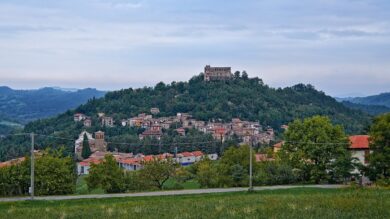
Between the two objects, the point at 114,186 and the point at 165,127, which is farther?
the point at 165,127

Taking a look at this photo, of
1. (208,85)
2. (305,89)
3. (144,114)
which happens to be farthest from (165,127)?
(305,89)

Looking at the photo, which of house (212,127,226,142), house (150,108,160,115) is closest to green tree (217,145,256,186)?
house (212,127,226,142)

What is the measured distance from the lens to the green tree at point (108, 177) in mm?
34500

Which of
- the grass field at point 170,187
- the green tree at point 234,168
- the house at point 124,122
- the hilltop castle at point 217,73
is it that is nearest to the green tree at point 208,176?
the green tree at point 234,168

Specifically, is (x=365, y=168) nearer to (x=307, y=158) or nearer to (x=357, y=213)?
(x=307, y=158)

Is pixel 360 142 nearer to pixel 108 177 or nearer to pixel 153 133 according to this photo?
pixel 108 177

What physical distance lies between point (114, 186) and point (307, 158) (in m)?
13.2

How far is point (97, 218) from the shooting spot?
12.7 m

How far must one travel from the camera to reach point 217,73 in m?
176

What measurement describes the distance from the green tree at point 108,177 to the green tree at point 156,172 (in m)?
2.78

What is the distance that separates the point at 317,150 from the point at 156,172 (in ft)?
36.9

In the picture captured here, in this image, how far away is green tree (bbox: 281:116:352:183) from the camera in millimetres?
36312

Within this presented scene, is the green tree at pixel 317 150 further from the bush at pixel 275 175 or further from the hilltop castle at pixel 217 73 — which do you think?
the hilltop castle at pixel 217 73

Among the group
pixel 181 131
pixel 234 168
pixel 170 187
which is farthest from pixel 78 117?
pixel 234 168
